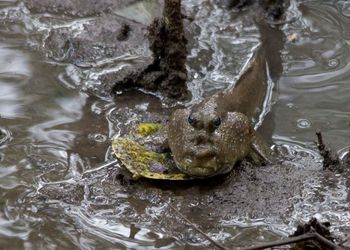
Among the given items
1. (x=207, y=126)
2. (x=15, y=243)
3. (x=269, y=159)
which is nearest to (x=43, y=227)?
(x=15, y=243)

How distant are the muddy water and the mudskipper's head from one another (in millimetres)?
156

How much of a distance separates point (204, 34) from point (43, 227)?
267 centimetres

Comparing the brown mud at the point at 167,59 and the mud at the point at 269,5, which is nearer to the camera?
the brown mud at the point at 167,59

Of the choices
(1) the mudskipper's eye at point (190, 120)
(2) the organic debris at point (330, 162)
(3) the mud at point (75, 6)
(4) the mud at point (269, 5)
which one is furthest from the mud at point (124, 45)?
(2) the organic debris at point (330, 162)

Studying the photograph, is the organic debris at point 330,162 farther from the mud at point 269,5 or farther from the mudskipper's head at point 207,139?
the mud at point 269,5

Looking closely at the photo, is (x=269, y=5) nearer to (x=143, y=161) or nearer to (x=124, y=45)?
(x=124, y=45)

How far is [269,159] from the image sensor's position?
4.11 m

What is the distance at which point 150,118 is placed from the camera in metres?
4.59

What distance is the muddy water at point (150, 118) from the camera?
3604mm

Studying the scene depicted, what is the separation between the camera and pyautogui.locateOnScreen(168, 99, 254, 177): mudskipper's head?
3721mm

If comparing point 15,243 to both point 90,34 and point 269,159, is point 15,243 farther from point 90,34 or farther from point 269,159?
point 90,34

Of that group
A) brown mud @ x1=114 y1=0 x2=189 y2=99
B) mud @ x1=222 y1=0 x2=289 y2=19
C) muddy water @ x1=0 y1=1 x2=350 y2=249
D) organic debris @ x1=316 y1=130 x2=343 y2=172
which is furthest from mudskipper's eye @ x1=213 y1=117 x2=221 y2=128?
mud @ x1=222 y1=0 x2=289 y2=19

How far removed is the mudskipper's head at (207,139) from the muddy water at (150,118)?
0.16 metres

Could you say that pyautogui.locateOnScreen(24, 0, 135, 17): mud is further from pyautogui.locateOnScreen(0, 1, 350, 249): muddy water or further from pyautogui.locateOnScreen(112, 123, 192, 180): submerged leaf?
pyautogui.locateOnScreen(112, 123, 192, 180): submerged leaf
